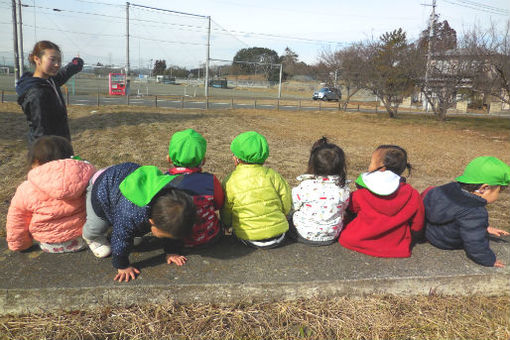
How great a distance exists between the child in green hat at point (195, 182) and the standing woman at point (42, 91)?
1204 millimetres

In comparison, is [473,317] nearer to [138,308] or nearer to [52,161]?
[138,308]

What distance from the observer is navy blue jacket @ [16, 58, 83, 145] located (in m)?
2.70

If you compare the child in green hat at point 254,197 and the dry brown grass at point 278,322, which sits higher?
the child in green hat at point 254,197

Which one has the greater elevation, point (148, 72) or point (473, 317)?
point (148, 72)

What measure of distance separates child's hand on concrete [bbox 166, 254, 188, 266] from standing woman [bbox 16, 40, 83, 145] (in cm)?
149

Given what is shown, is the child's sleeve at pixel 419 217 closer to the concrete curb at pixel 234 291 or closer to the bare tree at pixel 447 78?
the concrete curb at pixel 234 291

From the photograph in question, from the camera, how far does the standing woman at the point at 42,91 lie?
2705mm

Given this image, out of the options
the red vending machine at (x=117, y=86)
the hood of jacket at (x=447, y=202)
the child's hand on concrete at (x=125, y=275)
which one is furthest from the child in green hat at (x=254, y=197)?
the red vending machine at (x=117, y=86)

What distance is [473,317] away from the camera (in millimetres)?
2115

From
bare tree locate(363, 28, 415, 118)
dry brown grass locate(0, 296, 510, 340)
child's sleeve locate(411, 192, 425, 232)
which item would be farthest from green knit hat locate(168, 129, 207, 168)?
bare tree locate(363, 28, 415, 118)

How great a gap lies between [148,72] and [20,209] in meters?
32.1

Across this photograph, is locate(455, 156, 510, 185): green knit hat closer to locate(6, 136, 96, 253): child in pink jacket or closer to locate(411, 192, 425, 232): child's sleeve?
locate(411, 192, 425, 232): child's sleeve

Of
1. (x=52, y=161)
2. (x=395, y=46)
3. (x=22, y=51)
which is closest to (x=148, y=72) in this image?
(x=22, y=51)

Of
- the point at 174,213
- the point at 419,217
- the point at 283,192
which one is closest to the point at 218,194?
the point at 283,192
